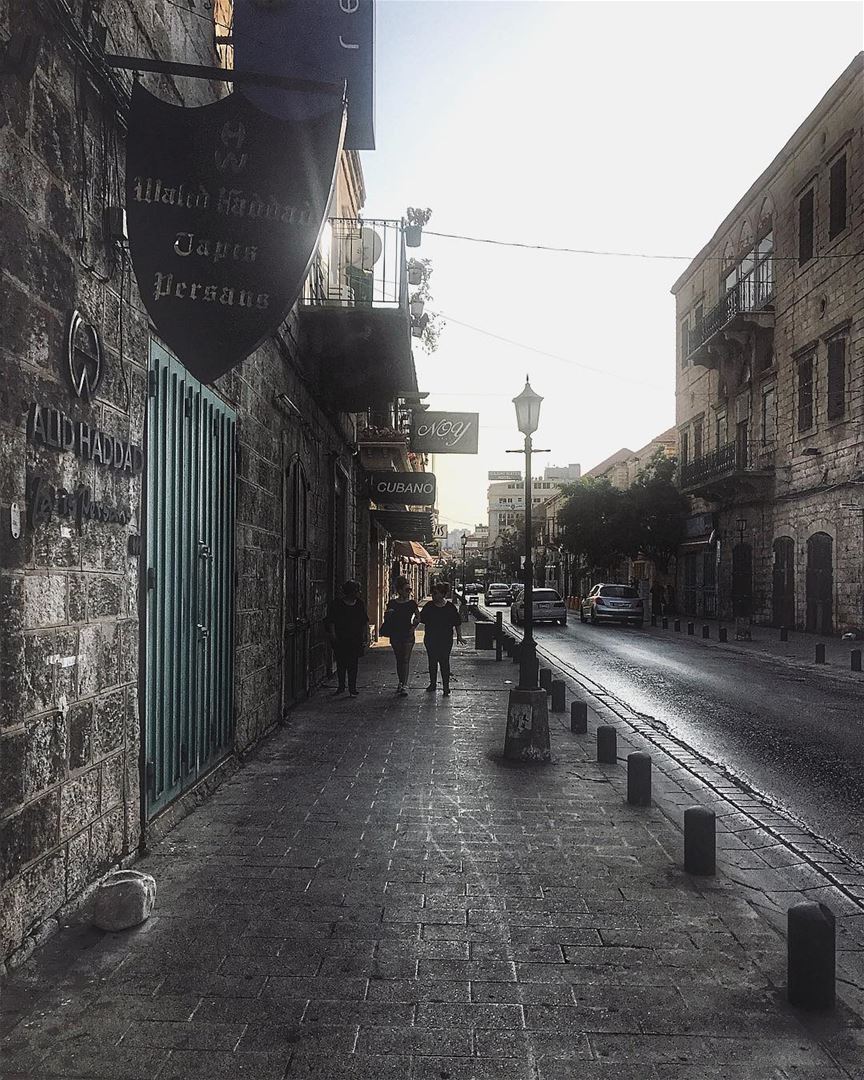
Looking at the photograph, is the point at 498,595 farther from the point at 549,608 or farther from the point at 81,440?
the point at 81,440

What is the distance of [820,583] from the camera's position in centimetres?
2534

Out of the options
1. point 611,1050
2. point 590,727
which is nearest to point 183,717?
point 611,1050

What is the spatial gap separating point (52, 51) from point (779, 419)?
27801mm

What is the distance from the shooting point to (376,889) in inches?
177

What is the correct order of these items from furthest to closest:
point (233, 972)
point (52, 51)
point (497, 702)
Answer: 1. point (497, 702)
2. point (52, 51)
3. point (233, 972)

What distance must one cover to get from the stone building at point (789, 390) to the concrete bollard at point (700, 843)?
20.0 m

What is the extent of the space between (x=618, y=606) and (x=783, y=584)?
19.9 ft

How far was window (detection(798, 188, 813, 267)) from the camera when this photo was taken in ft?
85.9

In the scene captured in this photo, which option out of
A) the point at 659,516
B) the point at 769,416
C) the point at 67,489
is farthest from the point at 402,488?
the point at 659,516

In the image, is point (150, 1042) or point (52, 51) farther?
point (52, 51)

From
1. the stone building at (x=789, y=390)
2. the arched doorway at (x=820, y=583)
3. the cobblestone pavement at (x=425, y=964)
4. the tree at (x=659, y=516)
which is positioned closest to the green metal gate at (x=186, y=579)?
the cobblestone pavement at (x=425, y=964)

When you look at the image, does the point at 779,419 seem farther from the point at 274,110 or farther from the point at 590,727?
the point at 274,110

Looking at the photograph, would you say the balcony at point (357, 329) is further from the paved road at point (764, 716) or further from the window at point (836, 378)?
the window at point (836, 378)

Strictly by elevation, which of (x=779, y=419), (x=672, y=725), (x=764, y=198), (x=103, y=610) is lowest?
(x=672, y=725)
